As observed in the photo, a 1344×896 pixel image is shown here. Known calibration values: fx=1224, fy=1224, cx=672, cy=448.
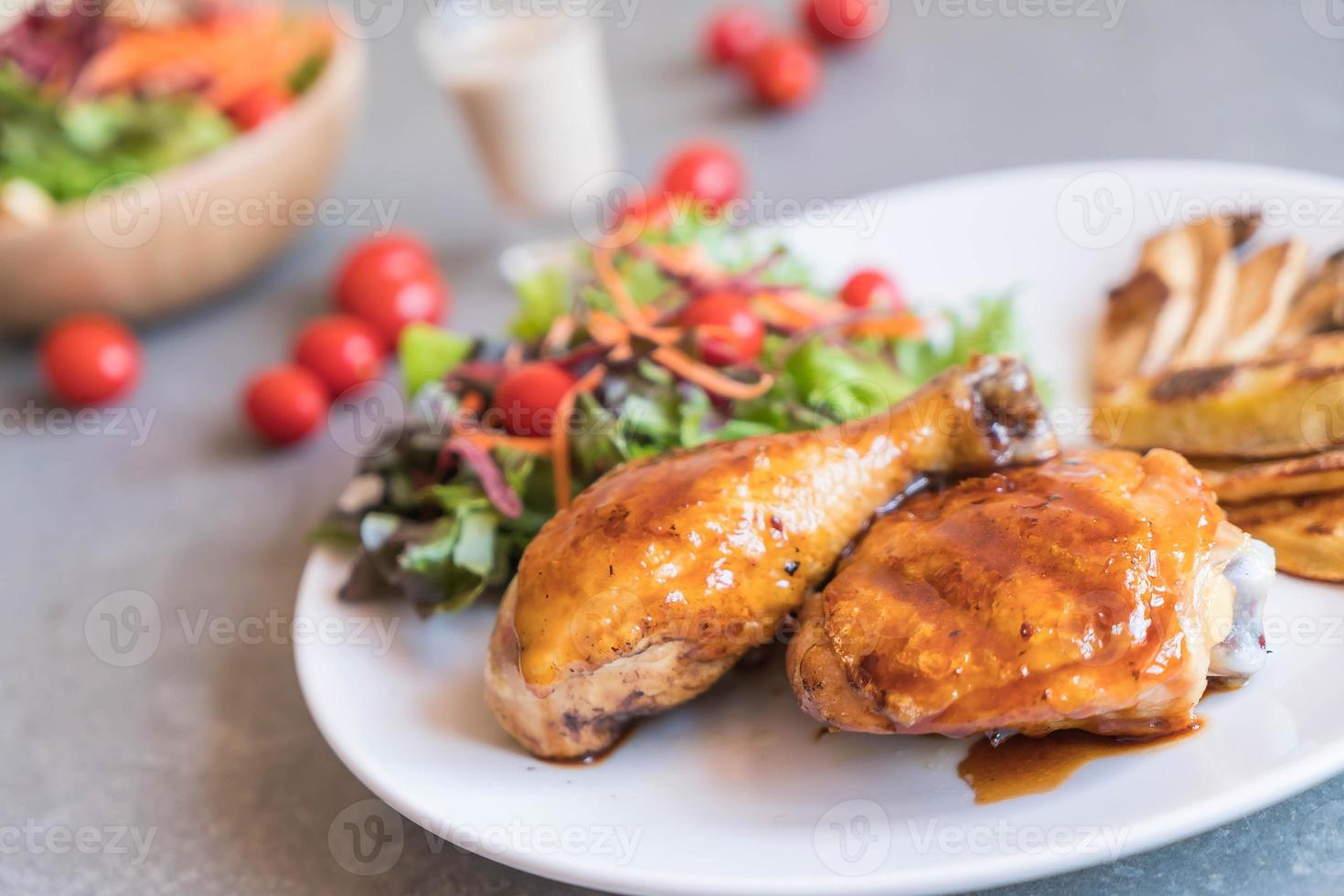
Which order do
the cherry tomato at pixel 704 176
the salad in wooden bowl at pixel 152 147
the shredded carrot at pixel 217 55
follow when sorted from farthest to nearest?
the shredded carrot at pixel 217 55
the cherry tomato at pixel 704 176
the salad in wooden bowl at pixel 152 147

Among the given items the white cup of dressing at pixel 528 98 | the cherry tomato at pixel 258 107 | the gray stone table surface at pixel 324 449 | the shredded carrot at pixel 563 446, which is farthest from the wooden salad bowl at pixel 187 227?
the shredded carrot at pixel 563 446

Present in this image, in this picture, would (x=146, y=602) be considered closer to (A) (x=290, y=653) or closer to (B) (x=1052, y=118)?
(A) (x=290, y=653)

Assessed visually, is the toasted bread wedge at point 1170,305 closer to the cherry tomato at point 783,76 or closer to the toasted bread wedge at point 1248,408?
the toasted bread wedge at point 1248,408

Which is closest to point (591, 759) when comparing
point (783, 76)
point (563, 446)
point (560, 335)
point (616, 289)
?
point (563, 446)

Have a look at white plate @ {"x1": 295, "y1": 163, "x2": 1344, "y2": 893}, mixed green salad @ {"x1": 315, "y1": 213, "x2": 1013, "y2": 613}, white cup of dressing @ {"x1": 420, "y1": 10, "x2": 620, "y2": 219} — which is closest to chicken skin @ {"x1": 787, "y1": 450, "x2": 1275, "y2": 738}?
white plate @ {"x1": 295, "y1": 163, "x2": 1344, "y2": 893}

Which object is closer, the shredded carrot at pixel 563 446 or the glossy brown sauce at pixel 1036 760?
the glossy brown sauce at pixel 1036 760

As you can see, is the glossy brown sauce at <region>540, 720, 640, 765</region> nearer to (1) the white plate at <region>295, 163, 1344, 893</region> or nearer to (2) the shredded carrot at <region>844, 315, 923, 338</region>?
(1) the white plate at <region>295, 163, 1344, 893</region>

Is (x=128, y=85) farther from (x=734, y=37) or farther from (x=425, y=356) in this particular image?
(x=734, y=37)
